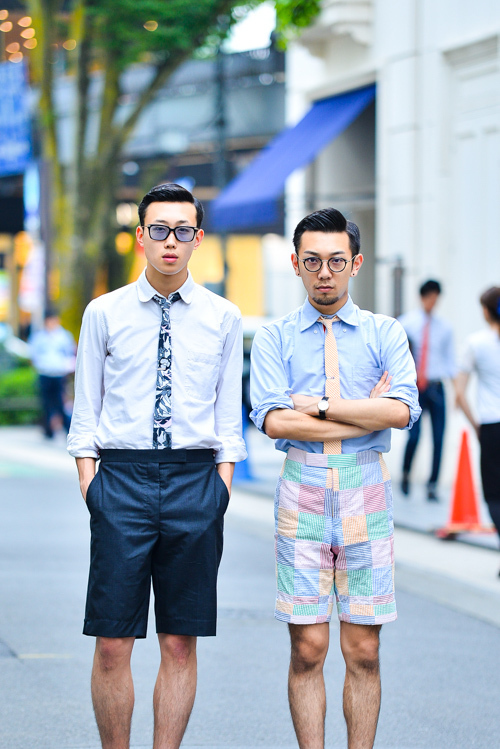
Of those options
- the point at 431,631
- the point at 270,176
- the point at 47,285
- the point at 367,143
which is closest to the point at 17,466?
the point at 270,176

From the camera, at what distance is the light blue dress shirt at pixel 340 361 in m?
3.94

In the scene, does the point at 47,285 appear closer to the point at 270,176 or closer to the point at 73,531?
the point at 270,176

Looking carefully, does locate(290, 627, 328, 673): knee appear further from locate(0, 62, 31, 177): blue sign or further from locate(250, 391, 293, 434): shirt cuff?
locate(0, 62, 31, 177): blue sign

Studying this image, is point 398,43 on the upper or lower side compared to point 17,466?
upper

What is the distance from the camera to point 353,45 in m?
14.1

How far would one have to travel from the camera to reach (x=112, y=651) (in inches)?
148

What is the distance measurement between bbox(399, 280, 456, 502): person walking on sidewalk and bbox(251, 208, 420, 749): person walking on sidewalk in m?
6.95

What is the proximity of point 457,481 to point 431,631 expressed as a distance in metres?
2.85

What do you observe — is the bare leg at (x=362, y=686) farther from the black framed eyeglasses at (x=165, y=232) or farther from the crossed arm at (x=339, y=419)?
the black framed eyeglasses at (x=165, y=232)

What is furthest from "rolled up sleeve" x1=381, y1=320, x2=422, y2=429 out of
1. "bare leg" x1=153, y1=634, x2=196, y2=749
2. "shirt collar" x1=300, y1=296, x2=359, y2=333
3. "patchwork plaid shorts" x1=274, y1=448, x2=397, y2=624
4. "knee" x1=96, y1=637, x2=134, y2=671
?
"knee" x1=96, y1=637, x2=134, y2=671

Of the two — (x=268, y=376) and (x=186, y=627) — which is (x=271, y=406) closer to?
(x=268, y=376)

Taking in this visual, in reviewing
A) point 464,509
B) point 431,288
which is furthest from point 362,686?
point 431,288

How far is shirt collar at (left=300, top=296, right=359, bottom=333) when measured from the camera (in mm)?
3969

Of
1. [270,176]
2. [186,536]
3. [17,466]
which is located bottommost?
[17,466]
